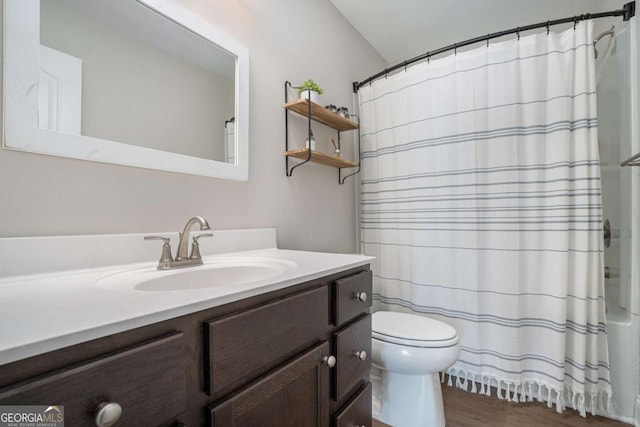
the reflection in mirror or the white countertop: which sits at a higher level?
the reflection in mirror

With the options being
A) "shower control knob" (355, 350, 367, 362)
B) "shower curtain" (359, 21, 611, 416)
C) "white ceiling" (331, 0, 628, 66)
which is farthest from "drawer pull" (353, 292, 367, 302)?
"white ceiling" (331, 0, 628, 66)

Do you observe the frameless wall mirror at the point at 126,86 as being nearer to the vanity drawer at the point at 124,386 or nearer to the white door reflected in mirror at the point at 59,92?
the white door reflected in mirror at the point at 59,92

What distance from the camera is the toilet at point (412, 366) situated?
4.26 feet

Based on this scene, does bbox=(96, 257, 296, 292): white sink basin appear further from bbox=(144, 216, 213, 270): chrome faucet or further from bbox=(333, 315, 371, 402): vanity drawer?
bbox=(333, 315, 371, 402): vanity drawer

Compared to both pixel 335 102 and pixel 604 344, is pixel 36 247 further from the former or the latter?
pixel 604 344

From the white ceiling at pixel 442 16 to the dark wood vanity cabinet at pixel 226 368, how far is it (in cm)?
195

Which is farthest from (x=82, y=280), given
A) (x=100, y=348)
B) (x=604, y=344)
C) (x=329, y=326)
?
(x=604, y=344)

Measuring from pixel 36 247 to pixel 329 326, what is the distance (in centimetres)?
80

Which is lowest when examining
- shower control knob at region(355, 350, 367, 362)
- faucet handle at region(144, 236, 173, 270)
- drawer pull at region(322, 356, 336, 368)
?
shower control knob at region(355, 350, 367, 362)

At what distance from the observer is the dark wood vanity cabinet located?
38cm

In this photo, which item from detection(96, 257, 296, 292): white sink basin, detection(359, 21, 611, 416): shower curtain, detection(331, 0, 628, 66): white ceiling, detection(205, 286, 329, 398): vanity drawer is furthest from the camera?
detection(331, 0, 628, 66): white ceiling

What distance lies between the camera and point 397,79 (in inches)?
76.5

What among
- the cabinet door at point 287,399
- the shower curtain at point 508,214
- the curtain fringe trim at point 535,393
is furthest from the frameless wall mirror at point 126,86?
the curtain fringe trim at point 535,393

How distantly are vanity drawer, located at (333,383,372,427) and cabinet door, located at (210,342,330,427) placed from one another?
8 centimetres
